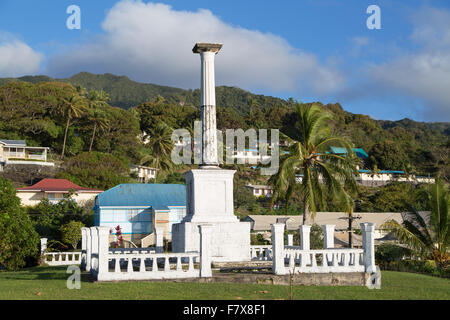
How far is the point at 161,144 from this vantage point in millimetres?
62812

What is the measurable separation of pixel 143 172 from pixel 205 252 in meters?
56.0

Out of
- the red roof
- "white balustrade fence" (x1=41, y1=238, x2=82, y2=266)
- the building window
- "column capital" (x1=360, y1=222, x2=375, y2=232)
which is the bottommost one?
"white balustrade fence" (x1=41, y1=238, x2=82, y2=266)

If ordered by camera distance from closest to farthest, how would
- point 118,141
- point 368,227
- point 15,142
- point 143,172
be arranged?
point 368,227 → point 15,142 → point 143,172 → point 118,141

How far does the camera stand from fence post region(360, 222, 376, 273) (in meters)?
13.2

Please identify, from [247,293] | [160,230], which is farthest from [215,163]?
[247,293]

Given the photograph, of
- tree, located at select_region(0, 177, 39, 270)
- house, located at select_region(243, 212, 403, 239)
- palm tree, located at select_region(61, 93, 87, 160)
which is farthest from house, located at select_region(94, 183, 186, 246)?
palm tree, located at select_region(61, 93, 87, 160)

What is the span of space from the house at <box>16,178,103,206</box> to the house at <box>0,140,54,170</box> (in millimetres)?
12354

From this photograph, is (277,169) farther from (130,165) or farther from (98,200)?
(130,165)

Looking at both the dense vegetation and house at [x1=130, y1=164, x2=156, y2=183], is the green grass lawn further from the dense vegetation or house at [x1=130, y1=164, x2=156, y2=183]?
house at [x1=130, y1=164, x2=156, y2=183]

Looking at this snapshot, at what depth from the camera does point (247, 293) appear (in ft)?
33.0

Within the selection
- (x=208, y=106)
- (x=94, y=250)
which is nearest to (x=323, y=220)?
(x=208, y=106)

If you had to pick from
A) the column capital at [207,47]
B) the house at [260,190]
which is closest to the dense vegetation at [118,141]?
the house at [260,190]

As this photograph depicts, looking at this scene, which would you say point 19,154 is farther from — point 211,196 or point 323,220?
point 211,196

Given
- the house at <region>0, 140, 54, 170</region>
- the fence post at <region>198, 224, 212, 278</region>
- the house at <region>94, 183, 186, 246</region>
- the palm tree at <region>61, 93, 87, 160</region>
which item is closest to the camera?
the fence post at <region>198, 224, 212, 278</region>
